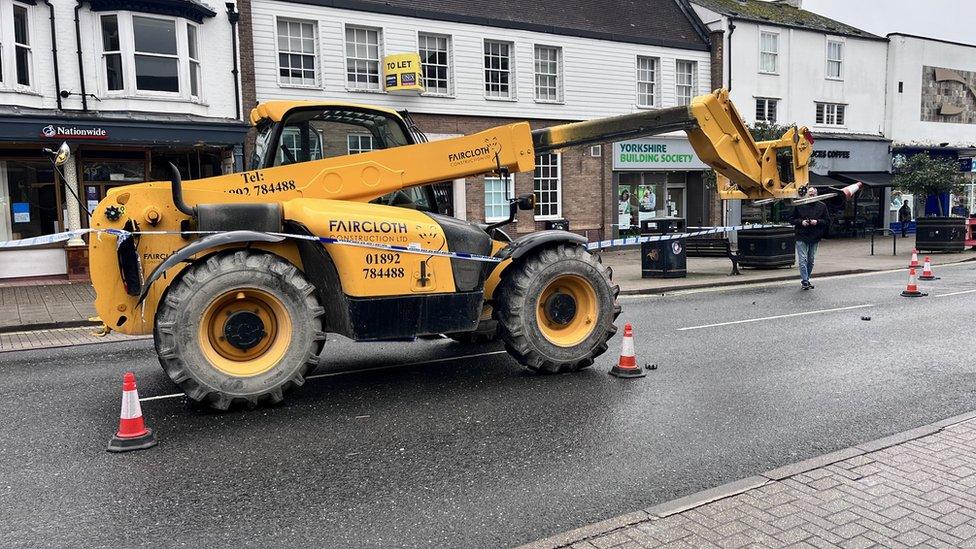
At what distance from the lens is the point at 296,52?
61.9 ft

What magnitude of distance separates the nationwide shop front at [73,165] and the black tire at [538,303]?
40.5 ft

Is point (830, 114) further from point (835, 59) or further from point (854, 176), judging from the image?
point (854, 176)

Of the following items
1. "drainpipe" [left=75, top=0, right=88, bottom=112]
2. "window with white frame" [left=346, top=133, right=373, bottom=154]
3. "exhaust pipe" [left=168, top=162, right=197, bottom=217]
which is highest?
"drainpipe" [left=75, top=0, right=88, bottom=112]

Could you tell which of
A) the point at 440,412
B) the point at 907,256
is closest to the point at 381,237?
the point at 440,412

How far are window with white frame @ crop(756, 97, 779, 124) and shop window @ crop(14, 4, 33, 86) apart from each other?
23.6m

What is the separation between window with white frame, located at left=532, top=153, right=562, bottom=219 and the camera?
2341cm

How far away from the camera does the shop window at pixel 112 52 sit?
16.0 meters

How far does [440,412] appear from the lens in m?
5.94

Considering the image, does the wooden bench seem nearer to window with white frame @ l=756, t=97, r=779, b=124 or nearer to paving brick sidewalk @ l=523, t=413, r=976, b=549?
window with white frame @ l=756, t=97, r=779, b=124

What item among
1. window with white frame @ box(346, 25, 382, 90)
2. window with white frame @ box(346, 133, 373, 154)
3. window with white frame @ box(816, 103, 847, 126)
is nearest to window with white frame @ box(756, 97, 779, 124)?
window with white frame @ box(816, 103, 847, 126)

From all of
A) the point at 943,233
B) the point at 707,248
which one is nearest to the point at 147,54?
the point at 707,248

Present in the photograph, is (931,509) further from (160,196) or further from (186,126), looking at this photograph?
(186,126)

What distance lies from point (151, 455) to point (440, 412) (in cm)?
218

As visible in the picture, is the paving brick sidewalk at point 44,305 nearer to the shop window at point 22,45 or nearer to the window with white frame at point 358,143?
the shop window at point 22,45
